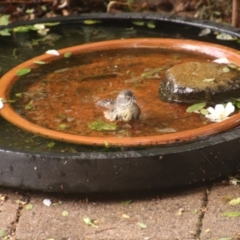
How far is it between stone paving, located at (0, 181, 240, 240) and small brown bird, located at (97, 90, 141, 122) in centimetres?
43

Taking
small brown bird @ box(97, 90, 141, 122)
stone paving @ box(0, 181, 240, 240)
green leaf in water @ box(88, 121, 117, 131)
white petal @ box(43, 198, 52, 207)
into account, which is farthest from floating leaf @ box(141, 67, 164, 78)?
white petal @ box(43, 198, 52, 207)

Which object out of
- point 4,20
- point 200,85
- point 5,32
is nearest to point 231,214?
point 200,85

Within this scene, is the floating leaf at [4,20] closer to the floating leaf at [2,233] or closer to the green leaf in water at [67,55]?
the green leaf in water at [67,55]

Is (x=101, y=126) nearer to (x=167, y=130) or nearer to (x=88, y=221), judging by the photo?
(x=167, y=130)

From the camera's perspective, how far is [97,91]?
3.61 metres

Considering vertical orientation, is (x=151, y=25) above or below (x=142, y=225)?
below

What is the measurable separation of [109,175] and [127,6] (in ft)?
9.57

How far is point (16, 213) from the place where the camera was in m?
2.80

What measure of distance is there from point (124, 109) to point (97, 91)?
49 cm

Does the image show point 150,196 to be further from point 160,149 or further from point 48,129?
point 48,129

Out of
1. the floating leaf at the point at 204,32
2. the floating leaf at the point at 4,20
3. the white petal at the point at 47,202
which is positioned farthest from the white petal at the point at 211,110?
the floating leaf at the point at 4,20

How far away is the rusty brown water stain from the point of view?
323 centimetres

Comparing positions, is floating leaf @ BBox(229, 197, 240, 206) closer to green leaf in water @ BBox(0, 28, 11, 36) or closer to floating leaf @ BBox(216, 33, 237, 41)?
floating leaf @ BBox(216, 33, 237, 41)

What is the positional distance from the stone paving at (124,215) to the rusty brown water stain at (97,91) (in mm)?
357
